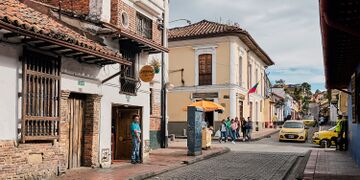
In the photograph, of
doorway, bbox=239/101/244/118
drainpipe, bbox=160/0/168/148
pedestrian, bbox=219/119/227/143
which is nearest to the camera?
drainpipe, bbox=160/0/168/148

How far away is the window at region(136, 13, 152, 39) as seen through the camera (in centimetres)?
1623

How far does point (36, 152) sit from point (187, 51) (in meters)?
23.7

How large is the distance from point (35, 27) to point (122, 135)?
22.3ft

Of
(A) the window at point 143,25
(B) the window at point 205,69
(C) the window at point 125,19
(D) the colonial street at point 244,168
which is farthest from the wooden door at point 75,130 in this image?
(B) the window at point 205,69

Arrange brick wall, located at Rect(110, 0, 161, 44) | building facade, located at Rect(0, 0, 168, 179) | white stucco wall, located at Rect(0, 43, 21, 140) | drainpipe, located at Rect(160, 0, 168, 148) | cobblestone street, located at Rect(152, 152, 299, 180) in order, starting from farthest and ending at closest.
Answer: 1. drainpipe, located at Rect(160, 0, 168, 148)
2. brick wall, located at Rect(110, 0, 161, 44)
3. cobblestone street, located at Rect(152, 152, 299, 180)
4. building facade, located at Rect(0, 0, 168, 179)
5. white stucco wall, located at Rect(0, 43, 21, 140)

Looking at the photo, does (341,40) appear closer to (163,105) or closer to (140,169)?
(140,169)

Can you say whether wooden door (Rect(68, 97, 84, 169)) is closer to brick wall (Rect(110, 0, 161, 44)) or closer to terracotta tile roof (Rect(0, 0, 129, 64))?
terracotta tile roof (Rect(0, 0, 129, 64))

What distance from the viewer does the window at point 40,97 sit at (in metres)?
9.37

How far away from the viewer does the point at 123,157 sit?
1488 cm

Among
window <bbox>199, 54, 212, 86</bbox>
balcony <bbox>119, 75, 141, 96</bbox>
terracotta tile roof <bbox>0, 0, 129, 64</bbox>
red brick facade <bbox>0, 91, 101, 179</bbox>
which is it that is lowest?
red brick facade <bbox>0, 91, 101, 179</bbox>

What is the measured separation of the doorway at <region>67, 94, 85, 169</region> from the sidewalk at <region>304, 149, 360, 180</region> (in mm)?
6171

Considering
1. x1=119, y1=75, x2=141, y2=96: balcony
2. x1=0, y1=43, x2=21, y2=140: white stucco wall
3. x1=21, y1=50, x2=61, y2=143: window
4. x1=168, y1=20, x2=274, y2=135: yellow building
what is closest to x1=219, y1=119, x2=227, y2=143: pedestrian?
x1=168, y1=20, x2=274, y2=135: yellow building

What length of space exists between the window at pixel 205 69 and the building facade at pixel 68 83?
50.7ft

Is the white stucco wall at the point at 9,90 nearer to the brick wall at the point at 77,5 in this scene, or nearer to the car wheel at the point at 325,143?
the brick wall at the point at 77,5
